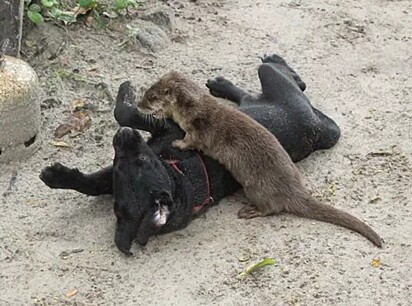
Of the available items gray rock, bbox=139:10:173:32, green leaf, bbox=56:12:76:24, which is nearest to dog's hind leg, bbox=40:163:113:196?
green leaf, bbox=56:12:76:24

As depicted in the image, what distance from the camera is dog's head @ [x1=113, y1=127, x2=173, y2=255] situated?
4.86 m

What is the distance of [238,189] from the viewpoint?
18.1 ft

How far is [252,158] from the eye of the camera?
5145mm

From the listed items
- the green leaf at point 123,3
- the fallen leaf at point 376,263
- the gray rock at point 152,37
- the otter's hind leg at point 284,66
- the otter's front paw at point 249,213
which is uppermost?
the fallen leaf at point 376,263

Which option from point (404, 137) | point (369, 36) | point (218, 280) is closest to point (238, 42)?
point (369, 36)

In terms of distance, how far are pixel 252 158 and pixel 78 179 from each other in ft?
3.21

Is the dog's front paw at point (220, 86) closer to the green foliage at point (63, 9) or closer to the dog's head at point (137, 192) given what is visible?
the green foliage at point (63, 9)

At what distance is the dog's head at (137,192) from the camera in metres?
4.86

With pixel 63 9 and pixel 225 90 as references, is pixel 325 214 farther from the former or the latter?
pixel 63 9

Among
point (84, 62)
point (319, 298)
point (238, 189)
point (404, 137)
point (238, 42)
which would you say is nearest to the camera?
point (319, 298)

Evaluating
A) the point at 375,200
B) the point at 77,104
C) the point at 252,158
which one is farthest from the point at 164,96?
the point at 375,200

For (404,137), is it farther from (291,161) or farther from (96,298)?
(96,298)

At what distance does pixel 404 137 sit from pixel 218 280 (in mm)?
1919

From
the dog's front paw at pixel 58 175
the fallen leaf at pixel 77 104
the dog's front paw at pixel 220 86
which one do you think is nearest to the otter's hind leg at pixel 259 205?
the dog's front paw at pixel 58 175
